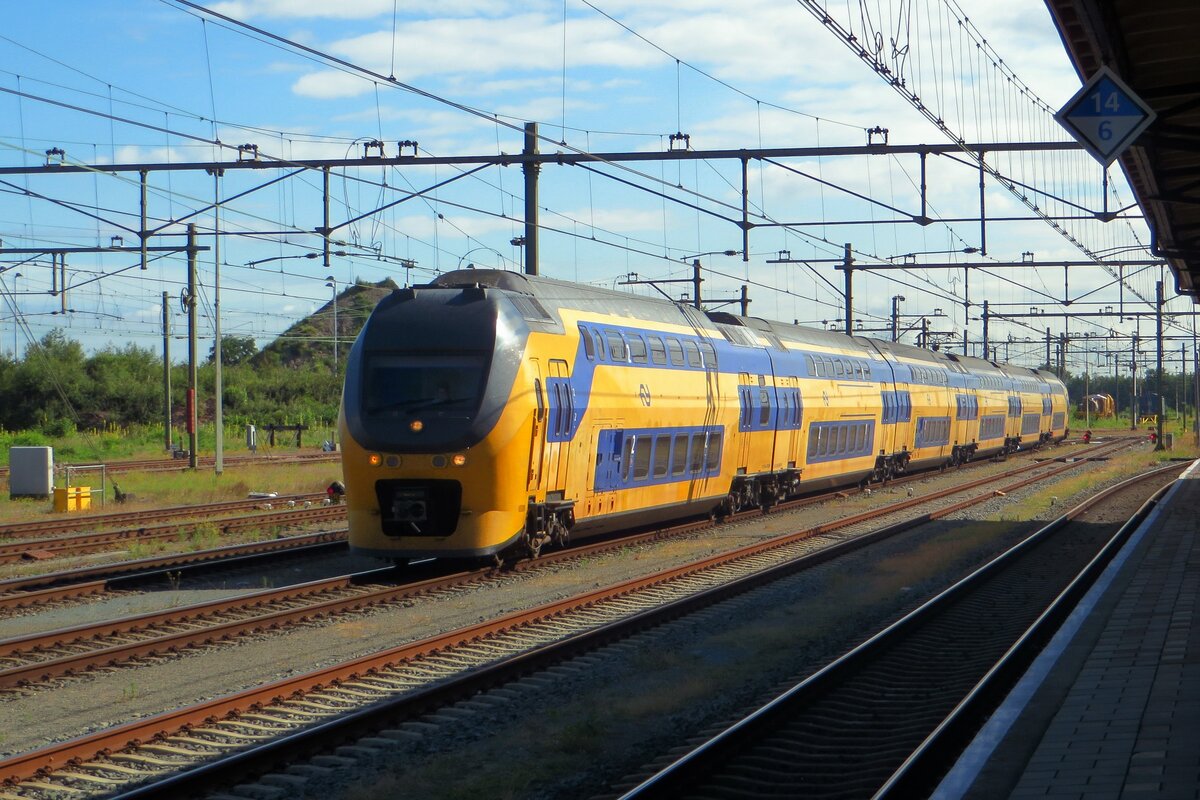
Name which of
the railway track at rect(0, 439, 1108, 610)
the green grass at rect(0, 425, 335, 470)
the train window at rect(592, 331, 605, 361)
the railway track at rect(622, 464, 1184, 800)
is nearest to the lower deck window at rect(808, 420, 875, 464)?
the railway track at rect(0, 439, 1108, 610)

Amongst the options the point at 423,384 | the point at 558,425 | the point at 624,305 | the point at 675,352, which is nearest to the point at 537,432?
the point at 558,425

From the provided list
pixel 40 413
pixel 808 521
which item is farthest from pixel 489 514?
pixel 40 413

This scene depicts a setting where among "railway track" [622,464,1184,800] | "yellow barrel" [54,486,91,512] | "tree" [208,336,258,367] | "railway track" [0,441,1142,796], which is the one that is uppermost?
"tree" [208,336,258,367]

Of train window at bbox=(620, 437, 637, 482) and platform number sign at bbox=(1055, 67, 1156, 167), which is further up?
platform number sign at bbox=(1055, 67, 1156, 167)

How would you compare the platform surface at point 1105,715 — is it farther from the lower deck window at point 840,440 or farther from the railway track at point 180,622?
the lower deck window at point 840,440

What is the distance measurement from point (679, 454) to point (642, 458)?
1545 mm

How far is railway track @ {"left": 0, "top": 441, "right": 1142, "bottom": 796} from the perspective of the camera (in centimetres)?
769

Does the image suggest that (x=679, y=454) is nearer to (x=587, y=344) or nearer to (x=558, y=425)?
(x=587, y=344)

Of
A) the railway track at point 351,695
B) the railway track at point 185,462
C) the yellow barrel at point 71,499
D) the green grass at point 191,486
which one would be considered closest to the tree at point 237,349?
the railway track at point 185,462

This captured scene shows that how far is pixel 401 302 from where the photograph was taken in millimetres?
16297

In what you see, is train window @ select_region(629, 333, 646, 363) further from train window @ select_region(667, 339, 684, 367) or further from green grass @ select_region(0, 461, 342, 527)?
green grass @ select_region(0, 461, 342, 527)

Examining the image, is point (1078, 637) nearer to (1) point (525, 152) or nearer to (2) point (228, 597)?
(2) point (228, 597)

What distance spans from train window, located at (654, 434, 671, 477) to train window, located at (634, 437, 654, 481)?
219 mm

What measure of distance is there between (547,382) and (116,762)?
29.9ft
